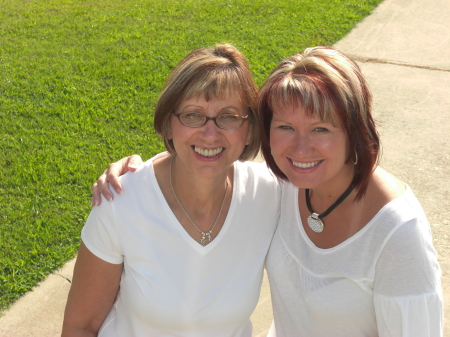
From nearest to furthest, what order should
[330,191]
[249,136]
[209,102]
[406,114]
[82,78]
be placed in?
1. [209,102]
2. [330,191]
3. [249,136]
4. [406,114]
5. [82,78]

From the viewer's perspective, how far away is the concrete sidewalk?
12.0ft

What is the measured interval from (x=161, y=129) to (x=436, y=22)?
23.1 ft

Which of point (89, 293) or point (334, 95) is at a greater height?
point (334, 95)

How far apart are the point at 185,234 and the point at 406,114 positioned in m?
4.15

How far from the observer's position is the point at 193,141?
2.52m

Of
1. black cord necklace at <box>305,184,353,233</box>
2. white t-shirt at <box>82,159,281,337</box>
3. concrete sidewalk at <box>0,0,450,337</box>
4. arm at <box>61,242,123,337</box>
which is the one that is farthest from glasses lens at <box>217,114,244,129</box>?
concrete sidewalk at <box>0,0,450,337</box>

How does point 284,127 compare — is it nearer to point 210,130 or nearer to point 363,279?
point 210,130

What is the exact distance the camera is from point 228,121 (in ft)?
8.27

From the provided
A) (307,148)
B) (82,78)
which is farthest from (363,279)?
(82,78)

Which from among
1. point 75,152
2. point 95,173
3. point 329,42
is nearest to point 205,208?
point 95,173

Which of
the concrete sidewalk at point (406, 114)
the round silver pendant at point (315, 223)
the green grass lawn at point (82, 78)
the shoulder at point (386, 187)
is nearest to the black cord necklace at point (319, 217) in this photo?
the round silver pendant at point (315, 223)

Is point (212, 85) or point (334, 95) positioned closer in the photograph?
point (334, 95)

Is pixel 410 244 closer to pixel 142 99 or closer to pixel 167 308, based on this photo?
pixel 167 308

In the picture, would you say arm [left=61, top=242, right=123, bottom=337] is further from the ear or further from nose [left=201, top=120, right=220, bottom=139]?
the ear
